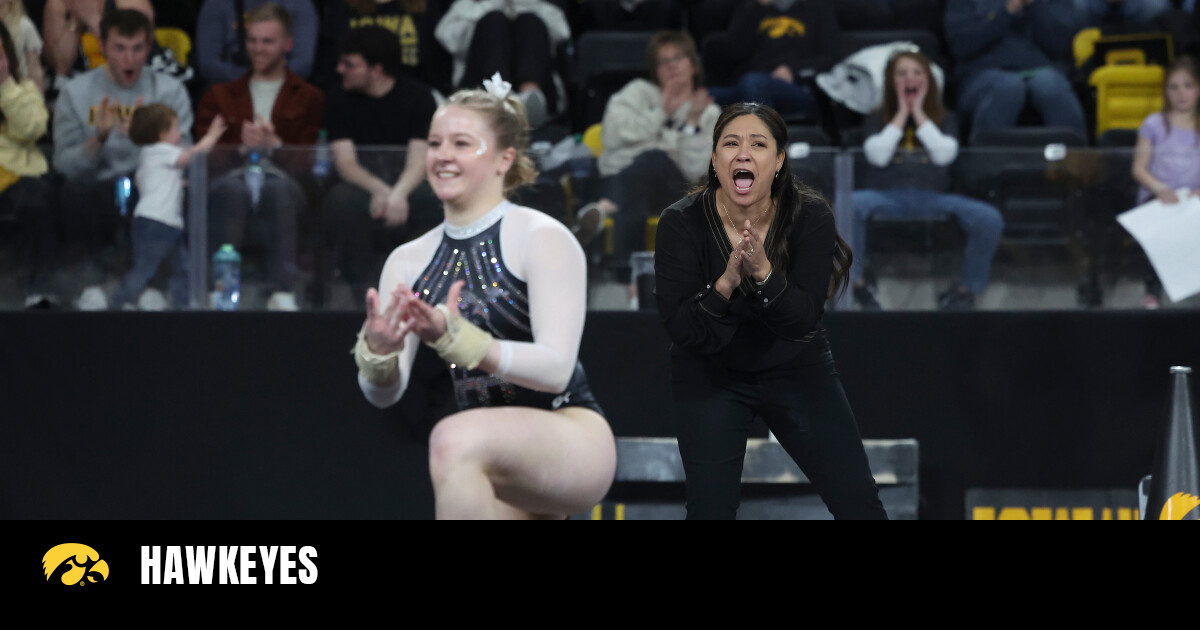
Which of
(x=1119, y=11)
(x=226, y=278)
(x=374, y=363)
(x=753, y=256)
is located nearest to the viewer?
(x=753, y=256)

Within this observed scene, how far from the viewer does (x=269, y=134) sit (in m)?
6.07

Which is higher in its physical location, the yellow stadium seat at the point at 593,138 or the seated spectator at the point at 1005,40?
the seated spectator at the point at 1005,40

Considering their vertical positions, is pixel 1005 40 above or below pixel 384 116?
above

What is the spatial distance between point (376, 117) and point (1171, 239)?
11.3 feet

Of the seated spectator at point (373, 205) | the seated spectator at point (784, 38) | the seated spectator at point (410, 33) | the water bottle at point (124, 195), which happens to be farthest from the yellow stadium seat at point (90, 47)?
the seated spectator at point (784, 38)

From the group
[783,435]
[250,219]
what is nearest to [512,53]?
[250,219]

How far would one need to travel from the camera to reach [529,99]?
21.2 ft

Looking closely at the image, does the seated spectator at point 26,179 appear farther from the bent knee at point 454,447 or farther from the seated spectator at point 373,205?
the bent knee at point 454,447

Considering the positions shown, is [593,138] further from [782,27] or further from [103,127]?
[103,127]

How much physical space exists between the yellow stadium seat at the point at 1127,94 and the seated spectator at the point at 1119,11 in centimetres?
65

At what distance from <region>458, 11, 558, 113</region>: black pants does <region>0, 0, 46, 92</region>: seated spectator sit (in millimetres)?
2028

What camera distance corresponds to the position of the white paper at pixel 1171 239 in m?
5.72

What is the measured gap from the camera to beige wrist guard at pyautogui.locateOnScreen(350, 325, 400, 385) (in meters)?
4.01
